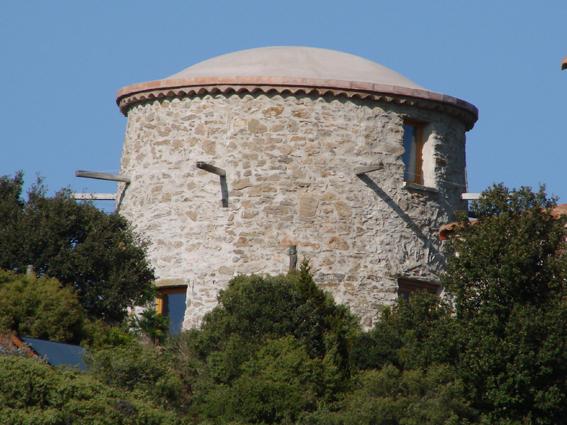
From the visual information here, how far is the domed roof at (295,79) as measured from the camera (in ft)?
101

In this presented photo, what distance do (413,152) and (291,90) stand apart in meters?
2.80

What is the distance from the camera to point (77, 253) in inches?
1142

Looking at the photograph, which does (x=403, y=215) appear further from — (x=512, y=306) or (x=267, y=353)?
(x=512, y=306)

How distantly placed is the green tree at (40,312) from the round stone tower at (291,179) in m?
3.77

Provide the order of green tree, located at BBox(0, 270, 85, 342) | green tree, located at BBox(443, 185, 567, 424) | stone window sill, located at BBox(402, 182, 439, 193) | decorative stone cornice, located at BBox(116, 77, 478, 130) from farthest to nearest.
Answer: stone window sill, located at BBox(402, 182, 439, 193) → decorative stone cornice, located at BBox(116, 77, 478, 130) → green tree, located at BBox(0, 270, 85, 342) → green tree, located at BBox(443, 185, 567, 424)

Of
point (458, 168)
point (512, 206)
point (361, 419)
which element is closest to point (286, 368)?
point (361, 419)

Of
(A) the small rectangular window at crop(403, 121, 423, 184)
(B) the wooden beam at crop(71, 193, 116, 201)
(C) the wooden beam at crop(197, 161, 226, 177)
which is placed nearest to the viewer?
(C) the wooden beam at crop(197, 161, 226, 177)

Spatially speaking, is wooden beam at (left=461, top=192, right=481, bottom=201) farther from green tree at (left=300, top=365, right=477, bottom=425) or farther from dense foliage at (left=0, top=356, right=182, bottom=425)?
dense foliage at (left=0, top=356, right=182, bottom=425)

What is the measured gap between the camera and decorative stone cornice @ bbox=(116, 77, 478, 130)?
30875mm

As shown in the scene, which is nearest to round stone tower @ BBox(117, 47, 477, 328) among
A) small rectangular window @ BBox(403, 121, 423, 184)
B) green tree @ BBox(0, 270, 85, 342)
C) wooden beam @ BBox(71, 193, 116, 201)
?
small rectangular window @ BBox(403, 121, 423, 184)

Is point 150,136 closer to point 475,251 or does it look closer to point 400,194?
point 400,194

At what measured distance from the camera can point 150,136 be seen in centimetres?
3198

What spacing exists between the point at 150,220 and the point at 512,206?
322 inches

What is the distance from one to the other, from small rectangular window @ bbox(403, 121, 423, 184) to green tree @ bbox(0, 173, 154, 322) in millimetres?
5505
